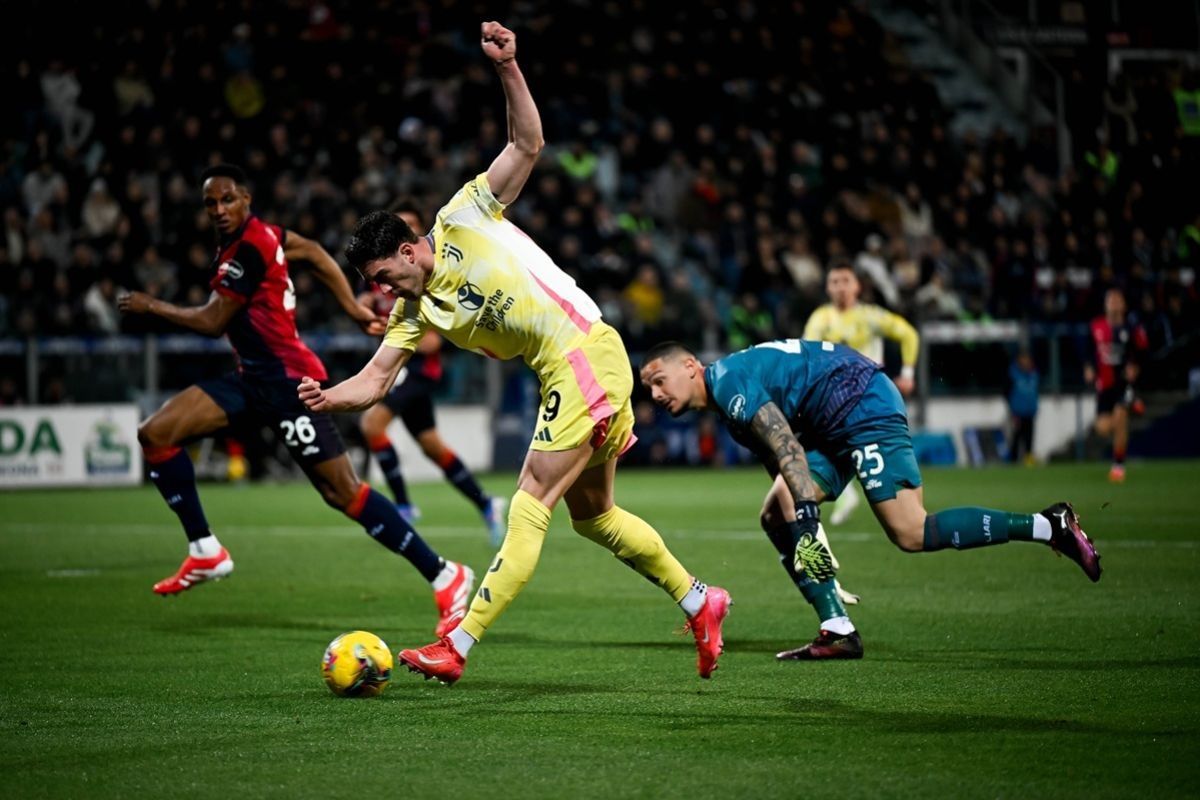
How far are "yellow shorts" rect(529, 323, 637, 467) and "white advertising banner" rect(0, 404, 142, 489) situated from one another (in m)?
16.5

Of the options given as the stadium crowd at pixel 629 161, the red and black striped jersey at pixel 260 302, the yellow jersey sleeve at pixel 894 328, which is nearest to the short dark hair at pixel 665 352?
the red and black striped jersey at pixel 260 302

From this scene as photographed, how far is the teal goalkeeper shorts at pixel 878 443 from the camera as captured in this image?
823 cm

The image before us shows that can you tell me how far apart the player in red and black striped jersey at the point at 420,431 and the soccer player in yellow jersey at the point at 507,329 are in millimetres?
6763

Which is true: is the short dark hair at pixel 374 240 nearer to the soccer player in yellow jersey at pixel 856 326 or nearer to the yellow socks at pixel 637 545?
A: the yellow socks at pixel 637 545

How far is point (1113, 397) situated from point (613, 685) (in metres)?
17.4

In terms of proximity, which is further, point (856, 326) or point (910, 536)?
point (856, 326)

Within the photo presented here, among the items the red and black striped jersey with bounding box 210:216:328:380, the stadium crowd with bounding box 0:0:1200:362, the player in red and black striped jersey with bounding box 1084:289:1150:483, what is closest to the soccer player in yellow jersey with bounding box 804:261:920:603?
the red and black striped jersey with bounding box 210:216:328:380

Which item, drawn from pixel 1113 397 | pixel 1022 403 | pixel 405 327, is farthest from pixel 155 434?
pixel 1022 403

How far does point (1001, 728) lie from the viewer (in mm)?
6258

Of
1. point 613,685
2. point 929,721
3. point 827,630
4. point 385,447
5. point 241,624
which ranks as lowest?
point 241,624

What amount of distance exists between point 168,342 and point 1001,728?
63.3 feet

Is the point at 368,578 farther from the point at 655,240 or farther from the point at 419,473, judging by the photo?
the point at 655,240

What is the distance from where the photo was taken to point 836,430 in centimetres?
836

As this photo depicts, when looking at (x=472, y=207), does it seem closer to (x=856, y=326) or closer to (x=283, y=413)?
(x=283, y=413)
